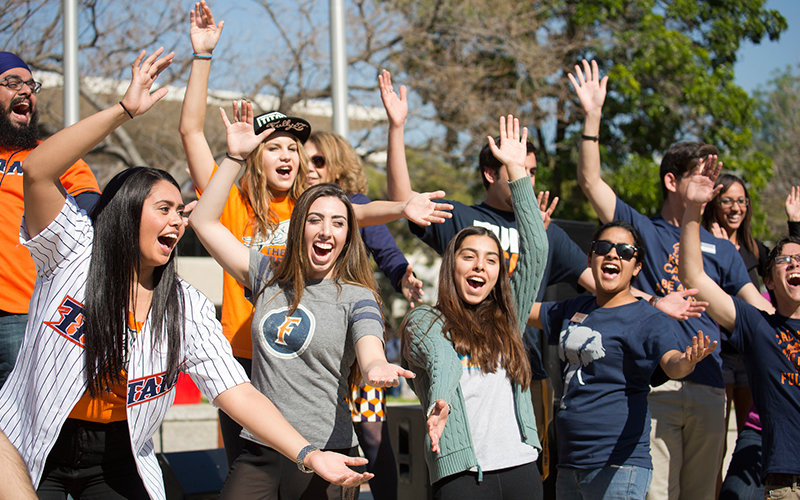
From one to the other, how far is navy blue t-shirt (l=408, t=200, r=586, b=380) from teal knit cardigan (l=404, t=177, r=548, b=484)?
40cm

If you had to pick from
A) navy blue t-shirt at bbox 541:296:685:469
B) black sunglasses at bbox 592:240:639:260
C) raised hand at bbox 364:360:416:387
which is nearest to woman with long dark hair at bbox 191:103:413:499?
raised hand at bbox 364:360:416:387

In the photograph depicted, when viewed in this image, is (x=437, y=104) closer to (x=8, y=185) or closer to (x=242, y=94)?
(x=242, y=94)

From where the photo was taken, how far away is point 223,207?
335cm

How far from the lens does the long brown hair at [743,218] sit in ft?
17.3

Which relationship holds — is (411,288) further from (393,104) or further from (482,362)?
(393,104)

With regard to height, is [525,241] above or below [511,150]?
below

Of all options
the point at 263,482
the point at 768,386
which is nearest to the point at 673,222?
the point at 768,386

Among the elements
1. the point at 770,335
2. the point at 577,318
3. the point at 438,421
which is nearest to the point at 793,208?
the point at 770,335

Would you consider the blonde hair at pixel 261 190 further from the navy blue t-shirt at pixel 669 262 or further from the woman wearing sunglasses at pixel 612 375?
the navy blue t-shirt at pixel 669 262

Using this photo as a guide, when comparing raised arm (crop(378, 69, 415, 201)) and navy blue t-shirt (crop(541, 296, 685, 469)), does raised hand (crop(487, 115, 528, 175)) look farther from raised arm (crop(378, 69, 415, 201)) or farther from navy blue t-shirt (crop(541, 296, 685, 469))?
navy blue t-shirt (crop(541, 296, 685, 469))

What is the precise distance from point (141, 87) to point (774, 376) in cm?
318

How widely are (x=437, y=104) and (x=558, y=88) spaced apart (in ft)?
7.59

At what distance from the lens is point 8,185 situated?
3715mm

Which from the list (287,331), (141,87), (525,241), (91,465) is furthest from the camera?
(525,241)
